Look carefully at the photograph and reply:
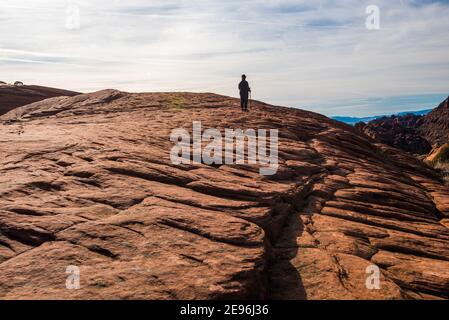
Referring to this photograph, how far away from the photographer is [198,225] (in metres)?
10.9

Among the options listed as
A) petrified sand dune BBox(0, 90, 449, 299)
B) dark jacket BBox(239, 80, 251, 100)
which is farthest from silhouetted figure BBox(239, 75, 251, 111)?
petrified sand dune BBox(0, 90, 449, 299)

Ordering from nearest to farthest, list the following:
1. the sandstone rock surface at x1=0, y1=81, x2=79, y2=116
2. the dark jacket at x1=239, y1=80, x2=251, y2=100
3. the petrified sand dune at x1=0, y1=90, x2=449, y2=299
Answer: the petrified sand dune at x1=0, y1=90, x2=449, y2=299 < the dark jacket at x1=239, y1=80, x2=251, y2=100 < the sandstone rock surface at x1=0, y1=81, x2=79, y2=116

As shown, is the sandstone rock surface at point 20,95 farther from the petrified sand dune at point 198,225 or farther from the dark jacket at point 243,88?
the petrified sand dune at point 198,225

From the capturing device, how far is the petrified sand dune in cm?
855

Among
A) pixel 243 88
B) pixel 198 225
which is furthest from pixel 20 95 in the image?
pixel 198 225

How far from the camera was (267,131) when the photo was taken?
80.4ft

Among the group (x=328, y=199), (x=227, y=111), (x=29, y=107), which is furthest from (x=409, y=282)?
(x=29, y=107)

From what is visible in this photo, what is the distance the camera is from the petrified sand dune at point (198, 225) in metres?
8.55

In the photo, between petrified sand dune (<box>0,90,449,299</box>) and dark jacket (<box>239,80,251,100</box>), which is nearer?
petrified sand dune (<box>0,90,449,299</box>)

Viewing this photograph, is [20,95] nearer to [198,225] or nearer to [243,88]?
[243,88]

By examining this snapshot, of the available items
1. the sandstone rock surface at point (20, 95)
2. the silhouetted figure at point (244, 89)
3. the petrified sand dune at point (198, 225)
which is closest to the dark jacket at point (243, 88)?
the silhouetted figure at point (244, 89)

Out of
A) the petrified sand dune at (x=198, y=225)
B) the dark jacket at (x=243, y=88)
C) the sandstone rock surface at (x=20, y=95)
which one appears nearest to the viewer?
the petrified sand dune at (x=198, y=225)

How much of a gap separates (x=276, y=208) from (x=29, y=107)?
28.4 meters

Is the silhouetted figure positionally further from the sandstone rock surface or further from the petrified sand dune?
the sandstone rock surface
